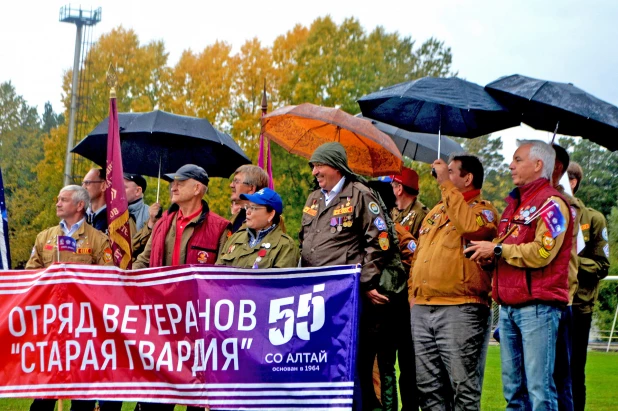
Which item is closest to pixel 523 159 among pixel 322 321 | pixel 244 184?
pixel 322 321

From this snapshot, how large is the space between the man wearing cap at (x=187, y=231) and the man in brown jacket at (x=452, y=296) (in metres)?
1.84

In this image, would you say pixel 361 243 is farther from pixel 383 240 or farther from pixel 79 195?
pixel 79 195

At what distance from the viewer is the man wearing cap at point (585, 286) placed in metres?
8.52

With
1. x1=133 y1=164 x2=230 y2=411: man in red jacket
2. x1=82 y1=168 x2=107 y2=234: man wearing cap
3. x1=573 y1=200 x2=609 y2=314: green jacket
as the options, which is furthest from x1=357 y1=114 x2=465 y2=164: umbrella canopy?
x1=133 y1=164 x2=230 y2=411: man in red jacket

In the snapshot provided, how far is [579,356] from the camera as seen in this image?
28.2 ft

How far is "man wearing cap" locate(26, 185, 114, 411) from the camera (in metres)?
8.07

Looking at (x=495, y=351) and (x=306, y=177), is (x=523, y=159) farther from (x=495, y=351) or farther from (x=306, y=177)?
(x=306, y=177)

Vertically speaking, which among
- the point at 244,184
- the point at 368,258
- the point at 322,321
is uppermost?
the point at 244,184

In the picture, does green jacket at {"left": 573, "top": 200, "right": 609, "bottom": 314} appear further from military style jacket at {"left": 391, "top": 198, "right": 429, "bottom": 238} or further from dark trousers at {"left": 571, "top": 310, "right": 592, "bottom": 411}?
military style jacket at {"left": 391, "top": 198, "right": 429, "bottom": 238}

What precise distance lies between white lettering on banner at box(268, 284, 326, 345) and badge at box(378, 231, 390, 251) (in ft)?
2.37

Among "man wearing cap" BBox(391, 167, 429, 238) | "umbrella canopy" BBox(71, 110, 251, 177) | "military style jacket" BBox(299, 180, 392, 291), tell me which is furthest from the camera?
"umbrella canopy" BBox(71, 110, 251, 177)

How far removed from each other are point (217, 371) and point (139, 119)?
3876 mm

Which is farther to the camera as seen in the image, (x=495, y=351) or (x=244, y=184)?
(x=495, y=351)

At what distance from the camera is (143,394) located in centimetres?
678
